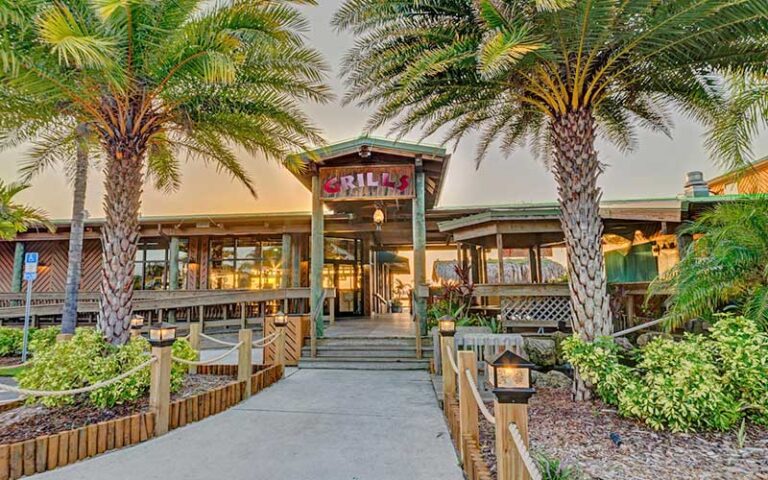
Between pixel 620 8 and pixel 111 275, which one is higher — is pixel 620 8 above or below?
above

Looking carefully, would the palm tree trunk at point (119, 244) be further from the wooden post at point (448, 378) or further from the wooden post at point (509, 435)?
the wooden post at point (509, 435)

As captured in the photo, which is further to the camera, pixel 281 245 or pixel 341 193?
pixel 281 245

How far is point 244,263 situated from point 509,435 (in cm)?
1342

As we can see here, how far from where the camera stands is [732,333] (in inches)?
159

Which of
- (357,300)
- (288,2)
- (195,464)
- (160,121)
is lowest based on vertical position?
(195,464)

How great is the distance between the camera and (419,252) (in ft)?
28.6

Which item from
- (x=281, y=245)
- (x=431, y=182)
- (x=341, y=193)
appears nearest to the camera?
(x=341, y=193)

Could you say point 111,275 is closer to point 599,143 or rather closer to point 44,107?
point 44,107

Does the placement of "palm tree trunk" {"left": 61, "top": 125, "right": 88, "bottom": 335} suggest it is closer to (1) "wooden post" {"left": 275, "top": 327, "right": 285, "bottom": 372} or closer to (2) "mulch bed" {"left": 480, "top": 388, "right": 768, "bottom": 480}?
(1) "wooden post" {"left": 275, "top": 327, "right": 285, "bottom": 372}

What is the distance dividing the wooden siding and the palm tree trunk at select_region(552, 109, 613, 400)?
19929 millimetres

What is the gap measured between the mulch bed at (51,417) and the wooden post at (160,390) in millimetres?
372

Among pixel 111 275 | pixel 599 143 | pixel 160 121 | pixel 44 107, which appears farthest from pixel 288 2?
pixel 599 143

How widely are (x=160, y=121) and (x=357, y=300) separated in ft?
33.2

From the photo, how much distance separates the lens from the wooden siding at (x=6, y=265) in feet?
49.9
